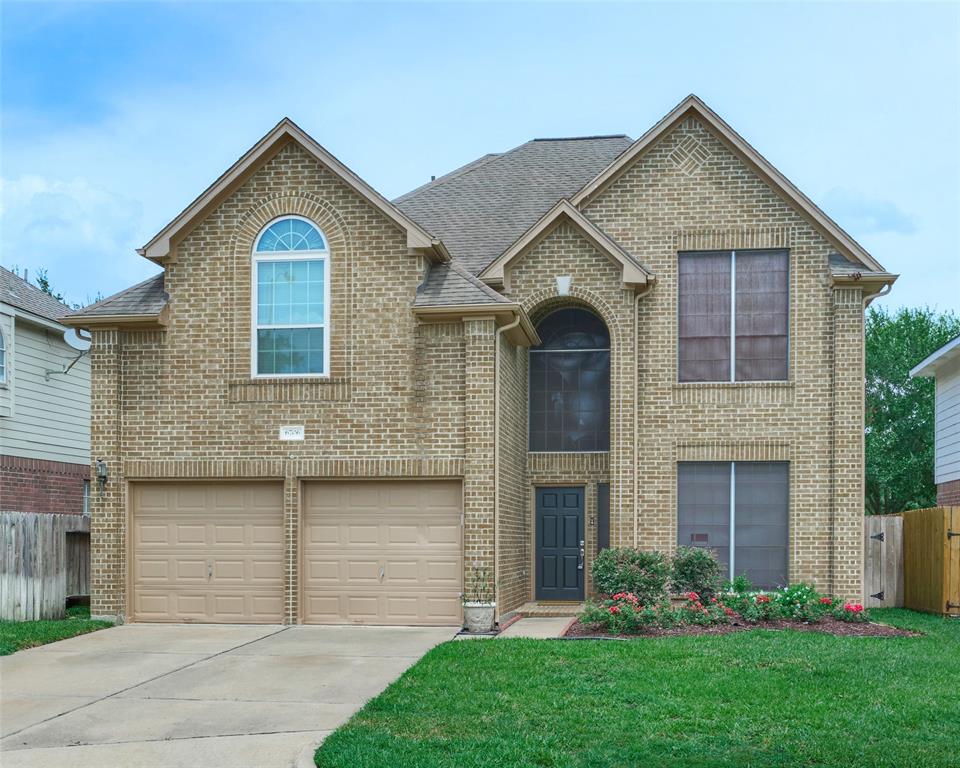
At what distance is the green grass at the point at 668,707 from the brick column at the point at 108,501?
6.20 metres

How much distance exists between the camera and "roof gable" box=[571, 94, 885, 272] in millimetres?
18859

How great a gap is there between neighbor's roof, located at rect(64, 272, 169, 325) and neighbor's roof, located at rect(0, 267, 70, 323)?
4.78 meters

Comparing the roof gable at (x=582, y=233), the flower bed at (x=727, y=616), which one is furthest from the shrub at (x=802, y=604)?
the roof gable at (x=582, y=233)

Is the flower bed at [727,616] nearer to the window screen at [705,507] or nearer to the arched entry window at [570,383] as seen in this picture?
the window screen at [705,507]

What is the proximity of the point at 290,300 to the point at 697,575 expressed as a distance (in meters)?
7.63

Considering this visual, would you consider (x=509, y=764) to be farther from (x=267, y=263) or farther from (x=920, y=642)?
(x=267, y=263)

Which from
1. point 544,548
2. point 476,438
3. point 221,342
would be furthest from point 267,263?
point 544,548

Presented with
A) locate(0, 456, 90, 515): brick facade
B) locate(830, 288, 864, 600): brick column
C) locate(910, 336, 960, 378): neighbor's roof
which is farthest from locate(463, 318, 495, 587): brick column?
locate(910, 336, 960, 378): neighbor's roof

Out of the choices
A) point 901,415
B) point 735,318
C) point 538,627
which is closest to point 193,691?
point 538,627

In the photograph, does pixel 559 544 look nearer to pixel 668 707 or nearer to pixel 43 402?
pixel 668 707

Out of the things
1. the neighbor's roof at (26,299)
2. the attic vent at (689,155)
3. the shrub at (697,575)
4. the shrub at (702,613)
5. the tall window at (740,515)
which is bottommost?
the shrub at (702,613)

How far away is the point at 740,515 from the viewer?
62.3 ft

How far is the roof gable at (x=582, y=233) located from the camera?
1870 centimetres

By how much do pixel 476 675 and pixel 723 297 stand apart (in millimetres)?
9463
